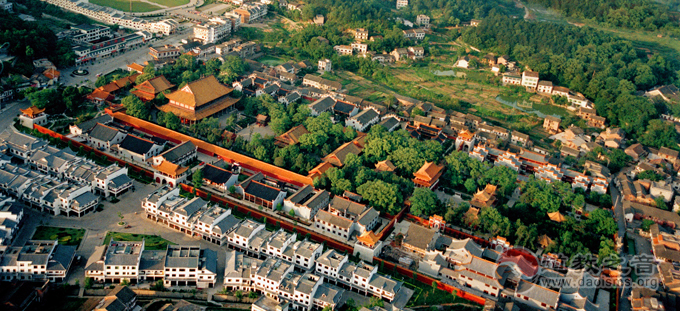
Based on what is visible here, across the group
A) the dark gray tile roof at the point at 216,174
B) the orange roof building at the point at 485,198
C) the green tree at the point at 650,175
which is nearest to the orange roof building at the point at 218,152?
the dark gray tile roof at the point at 216,174

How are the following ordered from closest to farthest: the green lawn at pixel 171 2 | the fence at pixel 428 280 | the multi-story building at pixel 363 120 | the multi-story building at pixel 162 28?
the fence at pixel 428 280
the multi-story building at pixel 363 120
the multi-story building at pixel 162 28
the green lawn at pixel 171 2

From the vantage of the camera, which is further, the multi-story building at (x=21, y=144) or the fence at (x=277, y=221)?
the multi-story building at (x=21, y=144)

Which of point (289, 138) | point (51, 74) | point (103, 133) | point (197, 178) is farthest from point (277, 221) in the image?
point (51, 74)

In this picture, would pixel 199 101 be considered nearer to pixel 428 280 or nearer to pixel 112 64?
pixel 112 64

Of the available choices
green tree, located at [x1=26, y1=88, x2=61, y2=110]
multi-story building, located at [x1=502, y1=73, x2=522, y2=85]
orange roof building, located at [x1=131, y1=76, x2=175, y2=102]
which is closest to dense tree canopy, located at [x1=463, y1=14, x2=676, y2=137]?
multi-story building, located at [x1=502, y1=73, x2=522, y2=85]

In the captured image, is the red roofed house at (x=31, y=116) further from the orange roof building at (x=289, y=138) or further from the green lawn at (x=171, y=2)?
the green lawn at (x=171, y=2)

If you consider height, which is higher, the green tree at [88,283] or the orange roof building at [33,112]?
the orange roof building at [33,112]
